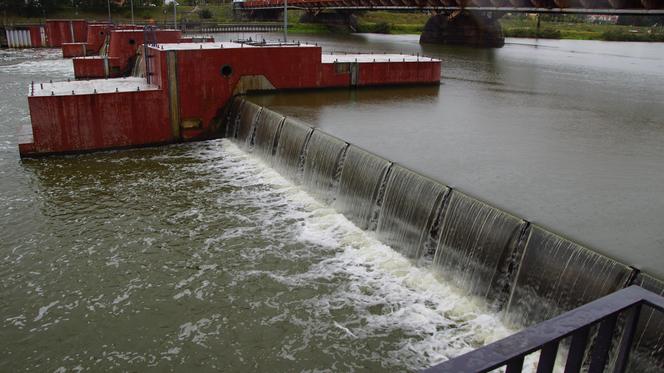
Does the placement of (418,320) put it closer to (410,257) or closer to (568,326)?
(410,257)

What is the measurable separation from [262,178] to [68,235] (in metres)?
5.50

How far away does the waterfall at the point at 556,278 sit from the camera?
294 inches

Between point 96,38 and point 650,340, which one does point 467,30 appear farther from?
point 650,340

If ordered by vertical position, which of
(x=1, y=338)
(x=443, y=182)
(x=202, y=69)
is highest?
(x=202, y=69)

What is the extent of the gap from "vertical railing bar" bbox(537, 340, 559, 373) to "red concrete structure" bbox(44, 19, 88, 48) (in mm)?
64402

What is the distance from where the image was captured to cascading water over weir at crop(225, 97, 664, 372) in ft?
24.6

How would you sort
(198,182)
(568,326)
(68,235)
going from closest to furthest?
1. (568,326)
2. (68,235)
3. (198,182)

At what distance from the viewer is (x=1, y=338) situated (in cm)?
870

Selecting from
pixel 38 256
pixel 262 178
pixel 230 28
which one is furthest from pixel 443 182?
pixel 230 28

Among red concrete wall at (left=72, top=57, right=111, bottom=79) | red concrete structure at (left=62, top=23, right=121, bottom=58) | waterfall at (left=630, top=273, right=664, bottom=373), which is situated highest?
red concrete structure at (left=62, top=23, right=121, bottom=58)

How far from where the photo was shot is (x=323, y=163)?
14445mm

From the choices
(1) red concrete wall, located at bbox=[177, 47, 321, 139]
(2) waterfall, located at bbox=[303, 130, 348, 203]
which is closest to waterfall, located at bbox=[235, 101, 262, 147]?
(1) red concrete wall, located at bbox=[177, 47, 321, 139]

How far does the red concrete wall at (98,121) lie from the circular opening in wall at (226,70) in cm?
242

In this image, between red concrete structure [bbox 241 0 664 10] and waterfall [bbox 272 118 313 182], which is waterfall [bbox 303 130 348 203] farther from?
red concrete structure [bbox 241 0 664 10]
